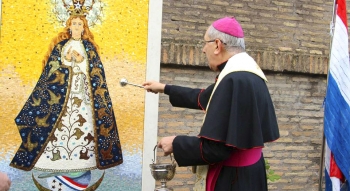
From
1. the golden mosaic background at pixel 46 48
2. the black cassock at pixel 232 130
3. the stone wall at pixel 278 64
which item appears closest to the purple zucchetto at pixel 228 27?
the black cassock at pixel 232 130

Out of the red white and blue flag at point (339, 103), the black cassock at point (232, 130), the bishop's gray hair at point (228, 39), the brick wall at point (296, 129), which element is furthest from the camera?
the brick wall at point (296, 129)

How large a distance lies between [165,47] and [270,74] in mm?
1258

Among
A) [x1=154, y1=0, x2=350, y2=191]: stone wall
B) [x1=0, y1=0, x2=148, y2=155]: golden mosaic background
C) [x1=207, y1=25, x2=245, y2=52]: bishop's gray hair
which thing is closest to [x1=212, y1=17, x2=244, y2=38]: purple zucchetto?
[x1=207, y1=25, x2=245, y2=52]: bishop's gray hair

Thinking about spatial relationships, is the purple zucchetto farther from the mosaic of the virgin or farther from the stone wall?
the stone wall

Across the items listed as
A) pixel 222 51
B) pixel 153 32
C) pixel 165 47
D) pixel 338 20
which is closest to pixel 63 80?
pixel 153 32

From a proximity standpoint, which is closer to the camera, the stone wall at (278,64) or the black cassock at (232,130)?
the black cassock at (232,130)

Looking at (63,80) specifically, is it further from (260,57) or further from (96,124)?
(260,57)

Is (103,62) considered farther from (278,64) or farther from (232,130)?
(278,64)

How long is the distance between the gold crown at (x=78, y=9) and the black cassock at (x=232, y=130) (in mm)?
1129

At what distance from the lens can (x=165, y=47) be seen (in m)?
5.79

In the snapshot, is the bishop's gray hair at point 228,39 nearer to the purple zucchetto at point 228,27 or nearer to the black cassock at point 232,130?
the purple zucchetto at point 228,27

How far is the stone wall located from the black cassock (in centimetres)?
206

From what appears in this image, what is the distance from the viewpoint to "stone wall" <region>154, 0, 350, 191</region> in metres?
5.93

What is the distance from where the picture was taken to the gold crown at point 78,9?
4293mm
